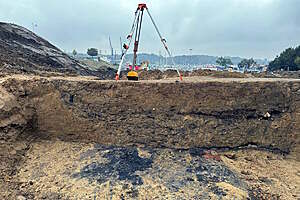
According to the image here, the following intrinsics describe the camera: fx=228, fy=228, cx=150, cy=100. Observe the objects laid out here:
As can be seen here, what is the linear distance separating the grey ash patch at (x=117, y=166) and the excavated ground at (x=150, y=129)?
0.02 m

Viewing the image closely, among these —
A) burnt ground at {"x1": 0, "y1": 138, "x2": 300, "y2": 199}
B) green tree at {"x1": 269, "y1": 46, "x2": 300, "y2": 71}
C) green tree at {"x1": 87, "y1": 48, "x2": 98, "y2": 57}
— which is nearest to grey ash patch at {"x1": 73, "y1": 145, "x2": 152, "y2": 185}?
burnt ground at {"x1": 0, "y1": 138, "x2": 300, "y2": 199}

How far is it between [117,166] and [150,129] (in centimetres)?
112

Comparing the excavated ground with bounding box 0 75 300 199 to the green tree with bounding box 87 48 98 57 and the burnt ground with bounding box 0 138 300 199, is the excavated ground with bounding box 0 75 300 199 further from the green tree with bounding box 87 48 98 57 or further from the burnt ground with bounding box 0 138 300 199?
the green tree with bounding box 87 48 98 57

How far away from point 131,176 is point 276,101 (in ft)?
11.4

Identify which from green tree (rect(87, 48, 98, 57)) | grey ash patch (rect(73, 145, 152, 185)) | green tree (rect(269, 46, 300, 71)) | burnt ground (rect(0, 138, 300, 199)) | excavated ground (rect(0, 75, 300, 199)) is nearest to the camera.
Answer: burnt ground (rect(0, 138, 300, 199))

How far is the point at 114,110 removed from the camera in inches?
203

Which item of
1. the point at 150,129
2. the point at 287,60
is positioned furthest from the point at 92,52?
the point at 150,129

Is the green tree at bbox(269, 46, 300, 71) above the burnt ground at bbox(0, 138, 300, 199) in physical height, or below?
above

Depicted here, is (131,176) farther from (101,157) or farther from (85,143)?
(85,143)

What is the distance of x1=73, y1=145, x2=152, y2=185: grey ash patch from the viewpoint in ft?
13.6

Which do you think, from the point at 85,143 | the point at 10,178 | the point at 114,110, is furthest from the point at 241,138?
the point at 10,178

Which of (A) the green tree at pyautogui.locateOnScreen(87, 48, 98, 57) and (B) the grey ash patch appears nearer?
(B) the grey ash patch

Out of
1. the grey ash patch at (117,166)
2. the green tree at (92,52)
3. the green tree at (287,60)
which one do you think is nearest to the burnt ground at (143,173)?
the grey ash patch at (117,166)

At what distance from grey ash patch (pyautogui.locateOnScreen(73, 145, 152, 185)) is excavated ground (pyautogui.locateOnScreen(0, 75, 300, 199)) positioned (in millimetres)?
19
